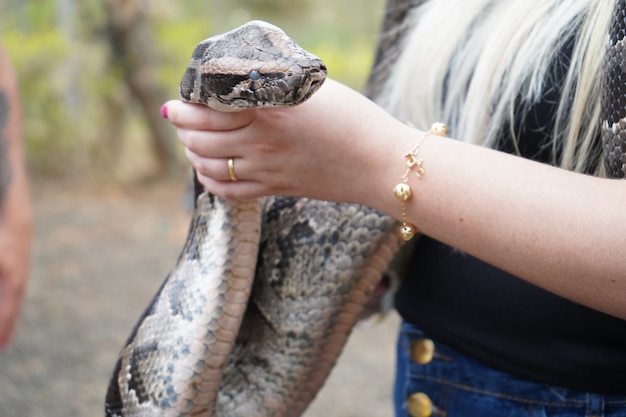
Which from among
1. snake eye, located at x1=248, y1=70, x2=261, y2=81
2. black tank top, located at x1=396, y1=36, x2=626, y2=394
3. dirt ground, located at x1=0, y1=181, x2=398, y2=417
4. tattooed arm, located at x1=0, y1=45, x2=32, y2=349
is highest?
snake eye, located at x1=248, y1=70, x2=261, y2=81

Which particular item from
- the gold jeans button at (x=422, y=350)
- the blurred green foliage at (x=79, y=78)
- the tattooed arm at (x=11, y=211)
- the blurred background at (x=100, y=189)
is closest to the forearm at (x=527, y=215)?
the gold jeans button at (x=422, y=350)

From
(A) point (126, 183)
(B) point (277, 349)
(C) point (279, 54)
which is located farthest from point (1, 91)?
(A) point (126, 183)

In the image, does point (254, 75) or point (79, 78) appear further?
point (79, 78)

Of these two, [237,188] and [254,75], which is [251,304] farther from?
[254,75]

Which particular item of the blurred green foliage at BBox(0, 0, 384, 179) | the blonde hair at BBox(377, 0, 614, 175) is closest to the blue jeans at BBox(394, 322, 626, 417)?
the blonde hair at BBox(377, 0, 614, 175)

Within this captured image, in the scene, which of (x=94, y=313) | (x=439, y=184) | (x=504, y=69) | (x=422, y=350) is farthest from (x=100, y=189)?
(x=439, y=184)

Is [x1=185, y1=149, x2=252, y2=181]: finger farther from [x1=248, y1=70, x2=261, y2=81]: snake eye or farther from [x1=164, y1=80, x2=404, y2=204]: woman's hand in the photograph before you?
[x1=248, y1=70, x2=261, y2=81]: snake eye

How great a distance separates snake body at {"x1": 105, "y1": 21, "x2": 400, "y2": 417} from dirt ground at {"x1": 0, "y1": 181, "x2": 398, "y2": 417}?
86.7 inches

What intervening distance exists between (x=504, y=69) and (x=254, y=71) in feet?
1.77

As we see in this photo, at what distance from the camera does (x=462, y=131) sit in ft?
5.34

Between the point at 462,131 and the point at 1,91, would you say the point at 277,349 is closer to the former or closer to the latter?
the point at 462,131

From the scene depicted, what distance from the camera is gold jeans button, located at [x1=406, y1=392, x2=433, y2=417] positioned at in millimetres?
1692

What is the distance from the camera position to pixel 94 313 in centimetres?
570

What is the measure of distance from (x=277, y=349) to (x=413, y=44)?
82 cm
